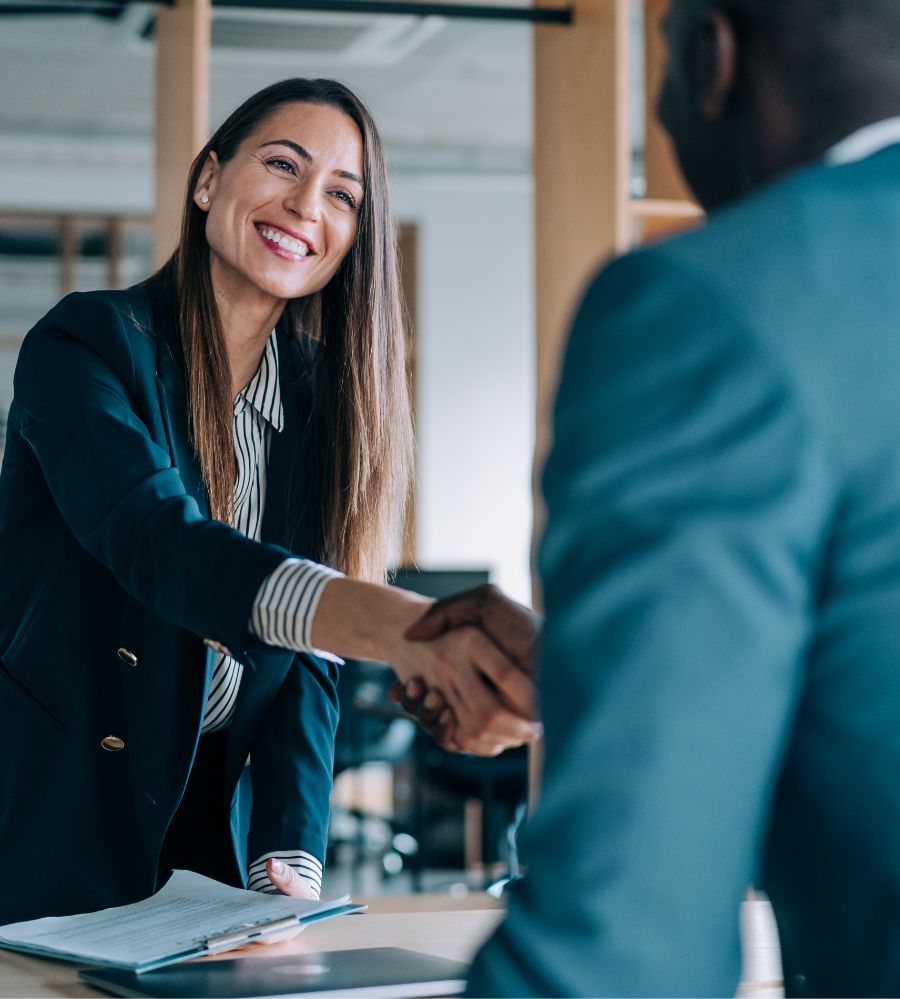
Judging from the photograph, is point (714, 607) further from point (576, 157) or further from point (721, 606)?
point (576, 157)

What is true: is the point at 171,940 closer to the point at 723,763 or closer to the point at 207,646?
the point at 207,646

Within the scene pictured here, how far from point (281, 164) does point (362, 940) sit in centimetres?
97

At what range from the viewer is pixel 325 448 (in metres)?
1.72

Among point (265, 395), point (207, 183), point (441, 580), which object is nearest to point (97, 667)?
point (265, 395)

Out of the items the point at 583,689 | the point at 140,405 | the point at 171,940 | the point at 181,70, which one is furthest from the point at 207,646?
the point at 181,70

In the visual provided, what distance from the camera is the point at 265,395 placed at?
1708 mm

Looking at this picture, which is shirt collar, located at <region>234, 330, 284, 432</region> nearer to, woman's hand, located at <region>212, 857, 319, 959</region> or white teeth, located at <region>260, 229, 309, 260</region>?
white teeth, located at <region>260, 229, 309, 260</region>

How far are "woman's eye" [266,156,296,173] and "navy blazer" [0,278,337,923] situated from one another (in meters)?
0.27

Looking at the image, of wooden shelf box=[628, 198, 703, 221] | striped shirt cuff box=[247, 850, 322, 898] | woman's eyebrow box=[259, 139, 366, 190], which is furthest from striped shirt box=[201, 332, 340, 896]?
wooden shelf box=[628, 198, 703, 221]

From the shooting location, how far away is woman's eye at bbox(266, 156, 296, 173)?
1728mm

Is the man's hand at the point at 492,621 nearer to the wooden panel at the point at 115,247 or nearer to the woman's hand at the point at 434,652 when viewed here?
the woman's hand at the point at 434,652

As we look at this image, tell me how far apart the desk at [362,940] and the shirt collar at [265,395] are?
61cm

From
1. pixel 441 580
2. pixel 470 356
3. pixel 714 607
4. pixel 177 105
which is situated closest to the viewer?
pixel 714 607

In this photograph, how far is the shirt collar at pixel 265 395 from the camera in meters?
1.68
